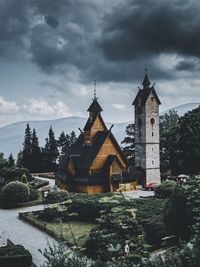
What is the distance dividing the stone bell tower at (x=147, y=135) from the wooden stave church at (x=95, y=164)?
14.0ft

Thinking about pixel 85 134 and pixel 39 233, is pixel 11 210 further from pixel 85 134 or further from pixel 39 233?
pixel 85 134

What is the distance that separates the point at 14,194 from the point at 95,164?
11748mm

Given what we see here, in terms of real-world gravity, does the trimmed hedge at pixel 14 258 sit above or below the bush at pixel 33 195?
below

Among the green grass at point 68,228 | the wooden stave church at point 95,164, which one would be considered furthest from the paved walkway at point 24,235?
the wooden stave church at point 95,164

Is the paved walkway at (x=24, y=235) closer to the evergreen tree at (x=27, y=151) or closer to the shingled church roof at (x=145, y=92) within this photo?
the shingled church roof at (x=145, y=92)

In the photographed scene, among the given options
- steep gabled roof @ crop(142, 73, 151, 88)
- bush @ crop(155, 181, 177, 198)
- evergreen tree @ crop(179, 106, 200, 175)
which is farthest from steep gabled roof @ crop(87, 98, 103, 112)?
evergreen tree @ crop(179, 106, 200, 175)

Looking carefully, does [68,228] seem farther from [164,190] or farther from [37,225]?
[164,190]

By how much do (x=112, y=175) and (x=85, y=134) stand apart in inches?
279

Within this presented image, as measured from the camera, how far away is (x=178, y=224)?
1759cm

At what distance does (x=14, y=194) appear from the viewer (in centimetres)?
3709

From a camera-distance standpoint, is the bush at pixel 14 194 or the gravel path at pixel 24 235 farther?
the bush at pixel 14 194

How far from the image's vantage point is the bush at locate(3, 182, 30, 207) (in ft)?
122

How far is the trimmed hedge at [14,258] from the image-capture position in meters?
18.2

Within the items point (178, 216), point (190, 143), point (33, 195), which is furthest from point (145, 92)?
point (178, 216)
